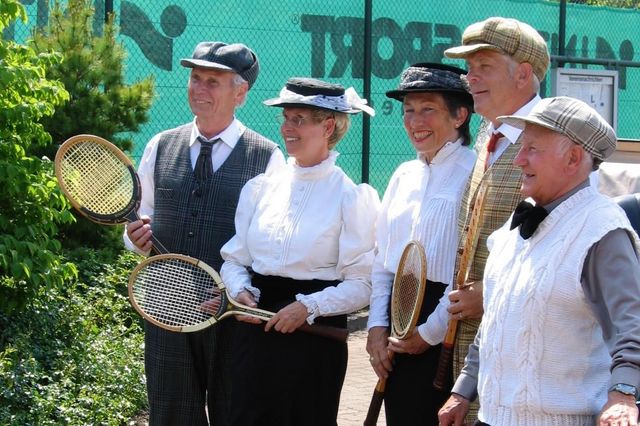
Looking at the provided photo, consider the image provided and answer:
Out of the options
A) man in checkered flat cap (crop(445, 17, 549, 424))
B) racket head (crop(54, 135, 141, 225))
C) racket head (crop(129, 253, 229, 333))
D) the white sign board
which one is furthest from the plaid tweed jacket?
the white sign board

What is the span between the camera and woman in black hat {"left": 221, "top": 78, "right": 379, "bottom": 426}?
463cm

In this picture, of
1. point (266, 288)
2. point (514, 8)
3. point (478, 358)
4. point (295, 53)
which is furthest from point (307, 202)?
point (514, 8)

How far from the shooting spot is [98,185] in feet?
16.2

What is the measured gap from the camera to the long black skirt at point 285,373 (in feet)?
15.2

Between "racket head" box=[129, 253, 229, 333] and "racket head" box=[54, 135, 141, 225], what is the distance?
313mm

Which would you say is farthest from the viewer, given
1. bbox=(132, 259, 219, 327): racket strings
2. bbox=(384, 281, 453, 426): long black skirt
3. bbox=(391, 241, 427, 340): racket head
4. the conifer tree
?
the conifer tree

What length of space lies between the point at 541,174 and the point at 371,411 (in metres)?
1.51

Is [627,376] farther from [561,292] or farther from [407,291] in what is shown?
[407,291]

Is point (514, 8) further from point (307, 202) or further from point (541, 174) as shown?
point (541, 174)

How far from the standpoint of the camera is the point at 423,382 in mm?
4320

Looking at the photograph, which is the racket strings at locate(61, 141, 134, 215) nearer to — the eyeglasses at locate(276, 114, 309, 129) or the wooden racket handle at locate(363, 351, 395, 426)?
the eyeglasses at locate(276, 114, 309, 129)

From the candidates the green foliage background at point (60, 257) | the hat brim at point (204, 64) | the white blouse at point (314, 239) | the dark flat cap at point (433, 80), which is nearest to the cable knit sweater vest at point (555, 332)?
the dark flat cap at point (433, 80)

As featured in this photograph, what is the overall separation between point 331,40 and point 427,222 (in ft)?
19.5

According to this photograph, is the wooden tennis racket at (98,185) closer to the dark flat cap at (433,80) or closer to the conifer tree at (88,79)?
the dark flat cap at (433,80)
